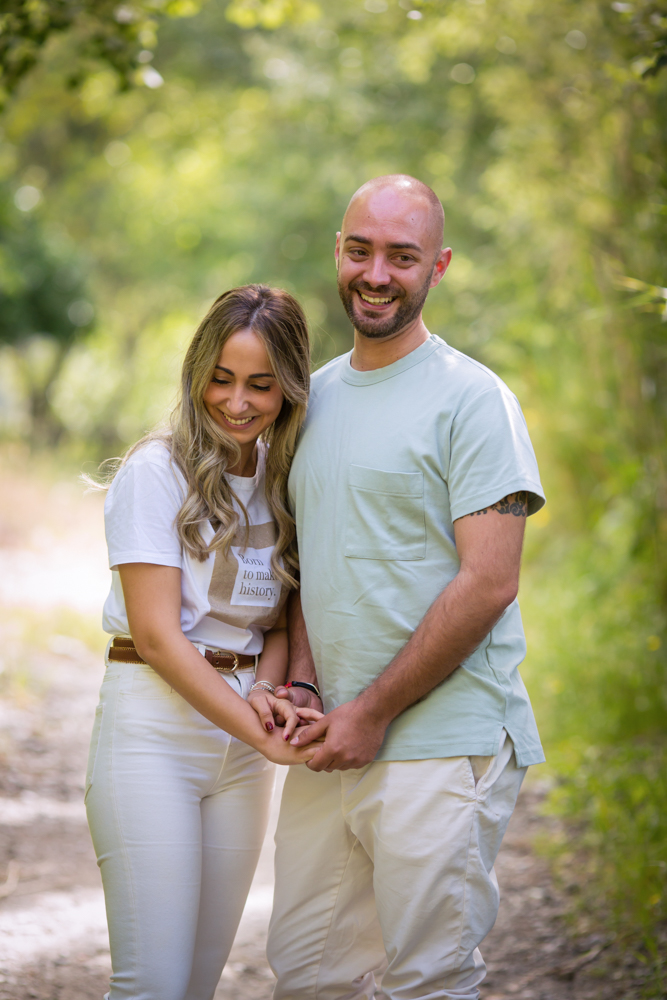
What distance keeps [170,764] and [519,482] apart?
3.57 feet

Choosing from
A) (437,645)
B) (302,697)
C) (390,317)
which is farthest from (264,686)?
(390,317)

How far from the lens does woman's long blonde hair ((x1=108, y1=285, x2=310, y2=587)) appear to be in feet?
7.88

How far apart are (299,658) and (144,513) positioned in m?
0.65

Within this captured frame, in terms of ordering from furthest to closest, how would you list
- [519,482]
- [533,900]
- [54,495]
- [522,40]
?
1. [54,495]
2. [522,40]
3. [533,900]
4. [519,482]

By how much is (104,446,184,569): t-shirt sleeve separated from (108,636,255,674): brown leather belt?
9.0 inches

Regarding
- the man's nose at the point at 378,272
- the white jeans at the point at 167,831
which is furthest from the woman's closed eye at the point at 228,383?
the white jeans at the point at 167,831

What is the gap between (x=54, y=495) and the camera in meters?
10.5

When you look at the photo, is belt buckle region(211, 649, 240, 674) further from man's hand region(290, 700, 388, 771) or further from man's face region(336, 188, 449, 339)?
man's face region(336, 188, 449, 339)

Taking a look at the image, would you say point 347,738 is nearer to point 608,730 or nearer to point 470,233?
point 608,730

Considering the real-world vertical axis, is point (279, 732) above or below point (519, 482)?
below

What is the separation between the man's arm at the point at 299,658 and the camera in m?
2.53

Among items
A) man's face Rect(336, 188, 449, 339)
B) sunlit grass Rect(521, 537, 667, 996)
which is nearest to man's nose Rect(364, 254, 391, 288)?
man's face Rect(336, 188, 449, 339)

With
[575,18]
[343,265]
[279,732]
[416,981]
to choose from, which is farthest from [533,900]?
[575,18]

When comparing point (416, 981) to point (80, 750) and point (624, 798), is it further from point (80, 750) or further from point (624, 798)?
point (80, 750)
